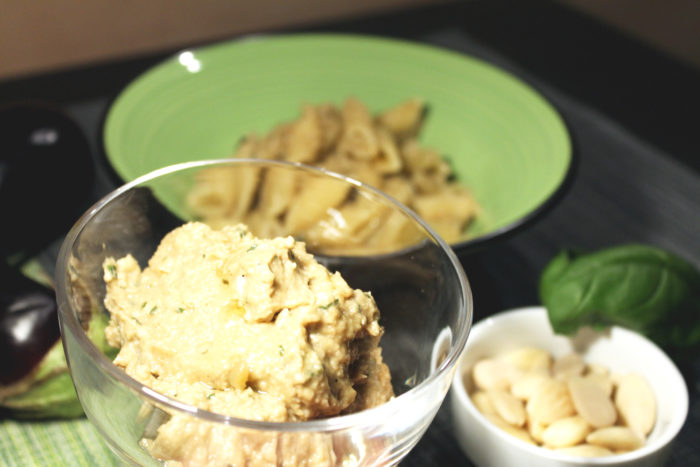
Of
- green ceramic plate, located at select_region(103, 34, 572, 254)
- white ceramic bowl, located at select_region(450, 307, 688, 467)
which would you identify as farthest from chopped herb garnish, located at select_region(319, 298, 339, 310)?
green ceramic plate, located at select_region(103, 34, 572, 254)

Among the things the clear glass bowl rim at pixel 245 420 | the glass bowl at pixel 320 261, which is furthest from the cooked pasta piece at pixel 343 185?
the clear glass bowl rim at pixel 245 420

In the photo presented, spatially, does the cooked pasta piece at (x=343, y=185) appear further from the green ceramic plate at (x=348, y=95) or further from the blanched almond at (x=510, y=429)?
the blanched almond at (x=510, y=429)

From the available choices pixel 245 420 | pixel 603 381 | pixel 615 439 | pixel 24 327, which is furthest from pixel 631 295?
pixel 24 327

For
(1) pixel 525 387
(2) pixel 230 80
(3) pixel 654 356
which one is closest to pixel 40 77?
(2) pixel 230 80

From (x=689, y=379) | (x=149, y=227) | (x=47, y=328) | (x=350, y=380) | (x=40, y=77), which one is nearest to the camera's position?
(x=350, y=380)

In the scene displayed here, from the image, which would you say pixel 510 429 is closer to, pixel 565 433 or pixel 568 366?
pixel 565 433

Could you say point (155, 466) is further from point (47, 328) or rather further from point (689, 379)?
point (689, 379)

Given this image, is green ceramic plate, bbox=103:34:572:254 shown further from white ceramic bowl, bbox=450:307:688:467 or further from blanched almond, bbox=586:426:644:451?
blanched almond, bbox=586:426:644:451
